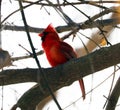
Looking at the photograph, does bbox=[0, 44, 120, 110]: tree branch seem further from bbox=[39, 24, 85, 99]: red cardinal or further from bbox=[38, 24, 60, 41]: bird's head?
bbox=[38, 24, 60, 41]: bird's head

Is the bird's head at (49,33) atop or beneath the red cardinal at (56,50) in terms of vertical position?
atop

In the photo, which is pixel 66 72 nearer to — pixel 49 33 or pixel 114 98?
pixel 114 98

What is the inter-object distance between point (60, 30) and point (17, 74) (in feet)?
4.32

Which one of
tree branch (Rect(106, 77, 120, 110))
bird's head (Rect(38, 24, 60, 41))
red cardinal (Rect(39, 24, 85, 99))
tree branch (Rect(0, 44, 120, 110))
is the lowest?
tree branch (Rect(106, 77, 120, 110))

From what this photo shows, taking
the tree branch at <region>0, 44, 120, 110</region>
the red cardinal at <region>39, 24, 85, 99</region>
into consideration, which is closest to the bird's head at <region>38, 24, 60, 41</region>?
the red cardinal at <region>39, 24, 85, 99</region>

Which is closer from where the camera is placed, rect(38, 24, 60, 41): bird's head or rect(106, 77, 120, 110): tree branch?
rect(106, 77, 120, 110): tree branch

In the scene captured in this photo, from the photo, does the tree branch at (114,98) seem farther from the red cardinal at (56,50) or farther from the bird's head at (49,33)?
the bird's head at (49,33)

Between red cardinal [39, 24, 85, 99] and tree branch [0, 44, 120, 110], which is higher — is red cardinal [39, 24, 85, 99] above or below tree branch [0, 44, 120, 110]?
above

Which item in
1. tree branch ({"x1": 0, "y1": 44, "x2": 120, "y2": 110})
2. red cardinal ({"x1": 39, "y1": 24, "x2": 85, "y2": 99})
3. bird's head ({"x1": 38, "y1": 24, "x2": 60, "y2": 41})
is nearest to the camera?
tree branch ({"x1": 0, "y1": 44, "x2": 120, "y2": 110})

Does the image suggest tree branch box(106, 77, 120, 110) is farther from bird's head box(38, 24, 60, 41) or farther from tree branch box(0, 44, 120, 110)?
bird's head box(38, 24, 60, 41)

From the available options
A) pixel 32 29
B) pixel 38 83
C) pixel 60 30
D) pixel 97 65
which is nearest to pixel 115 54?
pixel 97 65

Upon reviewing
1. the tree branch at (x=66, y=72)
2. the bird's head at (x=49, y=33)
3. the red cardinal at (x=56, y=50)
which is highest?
the bird's head at (x=49, y=33)

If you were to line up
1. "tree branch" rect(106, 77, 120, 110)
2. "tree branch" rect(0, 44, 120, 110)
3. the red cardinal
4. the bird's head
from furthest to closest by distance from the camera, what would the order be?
1. the bird's head
2. the red cardinal
3. "tree branch" rect(106, 77, 120, 110)
4. "tree branch" rect(0, 44, 120, 110)

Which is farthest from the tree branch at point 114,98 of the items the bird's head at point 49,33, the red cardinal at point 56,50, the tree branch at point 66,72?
the bird's head at point 49,33
